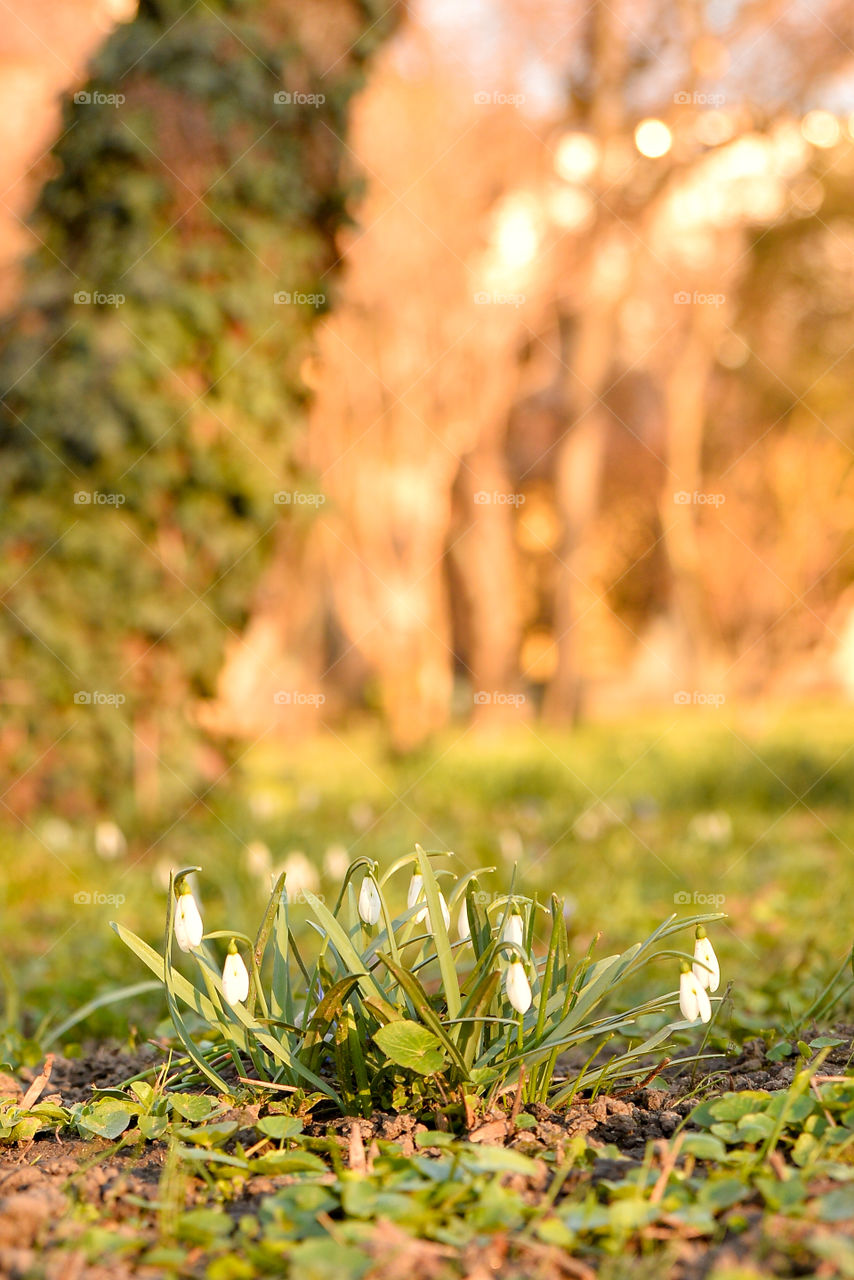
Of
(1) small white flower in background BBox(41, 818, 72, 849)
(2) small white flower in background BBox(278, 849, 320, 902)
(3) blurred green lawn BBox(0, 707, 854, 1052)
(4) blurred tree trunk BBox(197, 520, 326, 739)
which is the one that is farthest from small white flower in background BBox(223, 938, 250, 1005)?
(4) blurred tree trunk BBox(197, 520, 326, 739)

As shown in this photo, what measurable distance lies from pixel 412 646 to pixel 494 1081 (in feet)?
29.8

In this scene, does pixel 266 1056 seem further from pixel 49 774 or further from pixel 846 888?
pixel 49 774

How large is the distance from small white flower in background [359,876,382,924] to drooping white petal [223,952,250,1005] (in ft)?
0.77

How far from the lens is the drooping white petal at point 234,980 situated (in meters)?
1.88

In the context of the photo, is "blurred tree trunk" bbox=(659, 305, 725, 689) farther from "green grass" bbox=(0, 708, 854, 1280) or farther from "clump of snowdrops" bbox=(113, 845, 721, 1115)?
"clump of snowdrops" bbox=(113, 845, 721, 1115)

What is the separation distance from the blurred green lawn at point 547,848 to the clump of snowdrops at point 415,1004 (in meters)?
0.67

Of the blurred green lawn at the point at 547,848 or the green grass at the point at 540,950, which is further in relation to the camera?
the blurred green lawn at the point at 547,848

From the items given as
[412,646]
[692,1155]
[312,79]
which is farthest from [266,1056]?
[412,646]

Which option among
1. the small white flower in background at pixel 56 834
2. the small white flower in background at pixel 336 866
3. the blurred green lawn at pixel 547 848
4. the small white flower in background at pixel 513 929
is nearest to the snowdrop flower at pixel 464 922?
the small white flower in background at pixel 513 929

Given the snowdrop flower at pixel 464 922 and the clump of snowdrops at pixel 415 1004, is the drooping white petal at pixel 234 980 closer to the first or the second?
the clump of snowdrops at pixel 415 1004

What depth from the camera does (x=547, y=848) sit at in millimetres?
5344

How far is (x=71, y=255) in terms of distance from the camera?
214 inches

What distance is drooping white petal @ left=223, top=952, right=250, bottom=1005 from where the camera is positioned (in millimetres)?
1884

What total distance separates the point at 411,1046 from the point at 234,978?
331 millimetres
